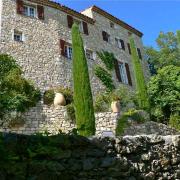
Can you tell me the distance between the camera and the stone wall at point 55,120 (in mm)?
17406

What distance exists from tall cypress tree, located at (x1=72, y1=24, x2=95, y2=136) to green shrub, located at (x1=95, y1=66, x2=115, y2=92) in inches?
184

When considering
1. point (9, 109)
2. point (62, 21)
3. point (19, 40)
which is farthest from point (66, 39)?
point (9, 109)

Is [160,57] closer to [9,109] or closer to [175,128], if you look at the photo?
[175,128]

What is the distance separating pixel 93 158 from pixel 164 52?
30.0 meters

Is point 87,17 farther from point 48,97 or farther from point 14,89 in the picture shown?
point 14,89

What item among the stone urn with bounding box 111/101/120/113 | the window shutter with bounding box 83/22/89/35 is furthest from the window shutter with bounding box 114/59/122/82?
the stone urn with bounding box 111/101/120/113

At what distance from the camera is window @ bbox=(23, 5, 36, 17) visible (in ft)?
74.6

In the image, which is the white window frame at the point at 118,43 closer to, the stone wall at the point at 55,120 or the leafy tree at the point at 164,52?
the leafy tree at the point at 164,52

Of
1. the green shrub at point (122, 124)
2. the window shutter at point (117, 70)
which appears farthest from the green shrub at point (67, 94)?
the window shutter at point (117, 70)

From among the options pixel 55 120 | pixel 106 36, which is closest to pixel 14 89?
pixel 55 120

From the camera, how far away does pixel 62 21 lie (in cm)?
2427

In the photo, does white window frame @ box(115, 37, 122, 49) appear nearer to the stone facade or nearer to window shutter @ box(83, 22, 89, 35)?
the stone facade

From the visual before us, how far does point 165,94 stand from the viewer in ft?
67.8

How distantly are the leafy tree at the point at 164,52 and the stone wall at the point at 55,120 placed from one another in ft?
54.4
